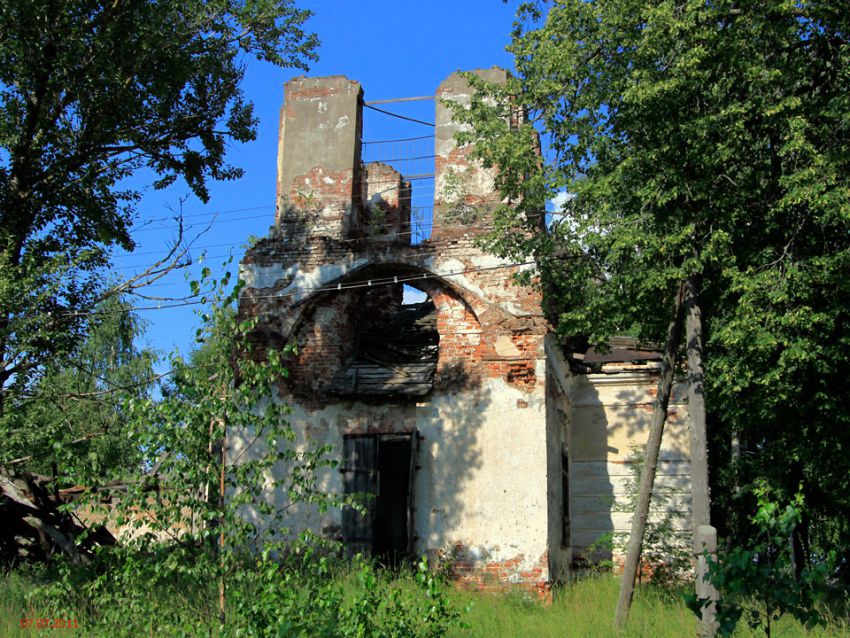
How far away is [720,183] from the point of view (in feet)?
33.8

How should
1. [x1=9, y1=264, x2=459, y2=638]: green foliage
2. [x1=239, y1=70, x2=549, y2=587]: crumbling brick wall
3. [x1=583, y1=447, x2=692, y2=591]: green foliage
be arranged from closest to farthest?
1. [x1=9, y1=264, x2=459, y2=638]: green foliage
2. [x1=239, y1=70, x2=549, y2=587]: crumbling brick wall
3. [x1=583, y1=447, x2=692, y2=591]: green foliage

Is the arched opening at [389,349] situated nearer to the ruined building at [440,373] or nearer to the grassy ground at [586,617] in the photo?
the ruined building at [440,373]

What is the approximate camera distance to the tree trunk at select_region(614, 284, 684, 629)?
9523 millimetres

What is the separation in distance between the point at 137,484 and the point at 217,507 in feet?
2.02

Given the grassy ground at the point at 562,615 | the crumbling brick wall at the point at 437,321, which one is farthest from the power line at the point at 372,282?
the grassy ground at the point at 562,615

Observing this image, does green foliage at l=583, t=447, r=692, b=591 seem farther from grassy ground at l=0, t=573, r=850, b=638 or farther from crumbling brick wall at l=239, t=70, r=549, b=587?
crumbling brick wall at l=239, t=70, r=549, b=587

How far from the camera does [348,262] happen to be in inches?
534

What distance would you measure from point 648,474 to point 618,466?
213 inches

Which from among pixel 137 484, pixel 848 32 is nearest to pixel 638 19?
pixel 848 32

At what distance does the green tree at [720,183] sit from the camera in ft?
31.3

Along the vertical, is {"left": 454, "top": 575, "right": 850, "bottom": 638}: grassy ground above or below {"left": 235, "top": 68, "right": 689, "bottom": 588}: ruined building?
below

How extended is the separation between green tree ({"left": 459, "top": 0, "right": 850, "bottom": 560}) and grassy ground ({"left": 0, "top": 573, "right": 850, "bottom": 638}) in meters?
2.45

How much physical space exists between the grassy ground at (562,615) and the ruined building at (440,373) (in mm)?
574

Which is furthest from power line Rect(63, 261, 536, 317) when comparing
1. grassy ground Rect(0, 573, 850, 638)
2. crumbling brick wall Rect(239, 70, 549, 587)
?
grassy ground Rect(0, 573, 850, 638)
